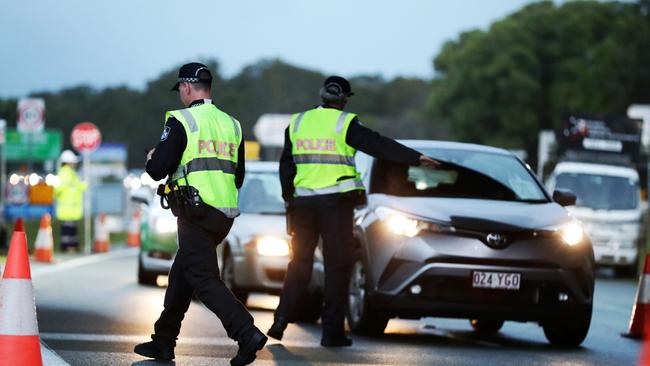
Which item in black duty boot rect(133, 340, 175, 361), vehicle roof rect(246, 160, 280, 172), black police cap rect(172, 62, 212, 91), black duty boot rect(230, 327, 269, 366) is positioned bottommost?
black duty boot rect(133, 340, 175, 361)

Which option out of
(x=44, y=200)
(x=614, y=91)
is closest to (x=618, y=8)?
(x=614, y=91)

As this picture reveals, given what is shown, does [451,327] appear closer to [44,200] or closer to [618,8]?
[44,200]

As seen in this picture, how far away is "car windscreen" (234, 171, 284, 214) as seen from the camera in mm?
16422

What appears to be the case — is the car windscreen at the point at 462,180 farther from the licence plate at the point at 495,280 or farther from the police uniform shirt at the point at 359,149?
the police uniform shirt at the point at 359,149

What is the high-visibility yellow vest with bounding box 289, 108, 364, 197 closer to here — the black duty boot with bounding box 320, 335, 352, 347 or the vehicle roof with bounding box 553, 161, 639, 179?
the black duty boot with bounding box 320, 335, 352, 347

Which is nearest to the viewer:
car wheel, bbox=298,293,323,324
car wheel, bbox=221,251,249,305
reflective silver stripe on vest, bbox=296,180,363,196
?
reflective silver stripe on vest, bbox=296,180,363,196

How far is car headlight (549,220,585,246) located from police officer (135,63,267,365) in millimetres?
3340

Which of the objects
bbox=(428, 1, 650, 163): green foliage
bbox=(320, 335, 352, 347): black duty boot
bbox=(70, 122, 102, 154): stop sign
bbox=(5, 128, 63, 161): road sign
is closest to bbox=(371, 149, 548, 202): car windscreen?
bbox=(320, 335, 352, 347): black duty boot

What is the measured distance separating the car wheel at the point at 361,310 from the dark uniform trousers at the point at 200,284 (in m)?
2.80

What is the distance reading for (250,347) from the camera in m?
8.76

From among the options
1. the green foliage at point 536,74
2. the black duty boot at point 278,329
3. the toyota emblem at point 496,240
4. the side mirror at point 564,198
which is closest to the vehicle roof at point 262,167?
the side mirror at point 564,198

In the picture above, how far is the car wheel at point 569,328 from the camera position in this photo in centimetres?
1182

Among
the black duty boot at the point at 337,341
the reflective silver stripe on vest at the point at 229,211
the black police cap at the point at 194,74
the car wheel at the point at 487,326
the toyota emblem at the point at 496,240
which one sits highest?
the black police cap at the point at 194,74

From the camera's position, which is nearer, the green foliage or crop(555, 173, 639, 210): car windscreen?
crop(555, 173, 639, 210): car windscreen
